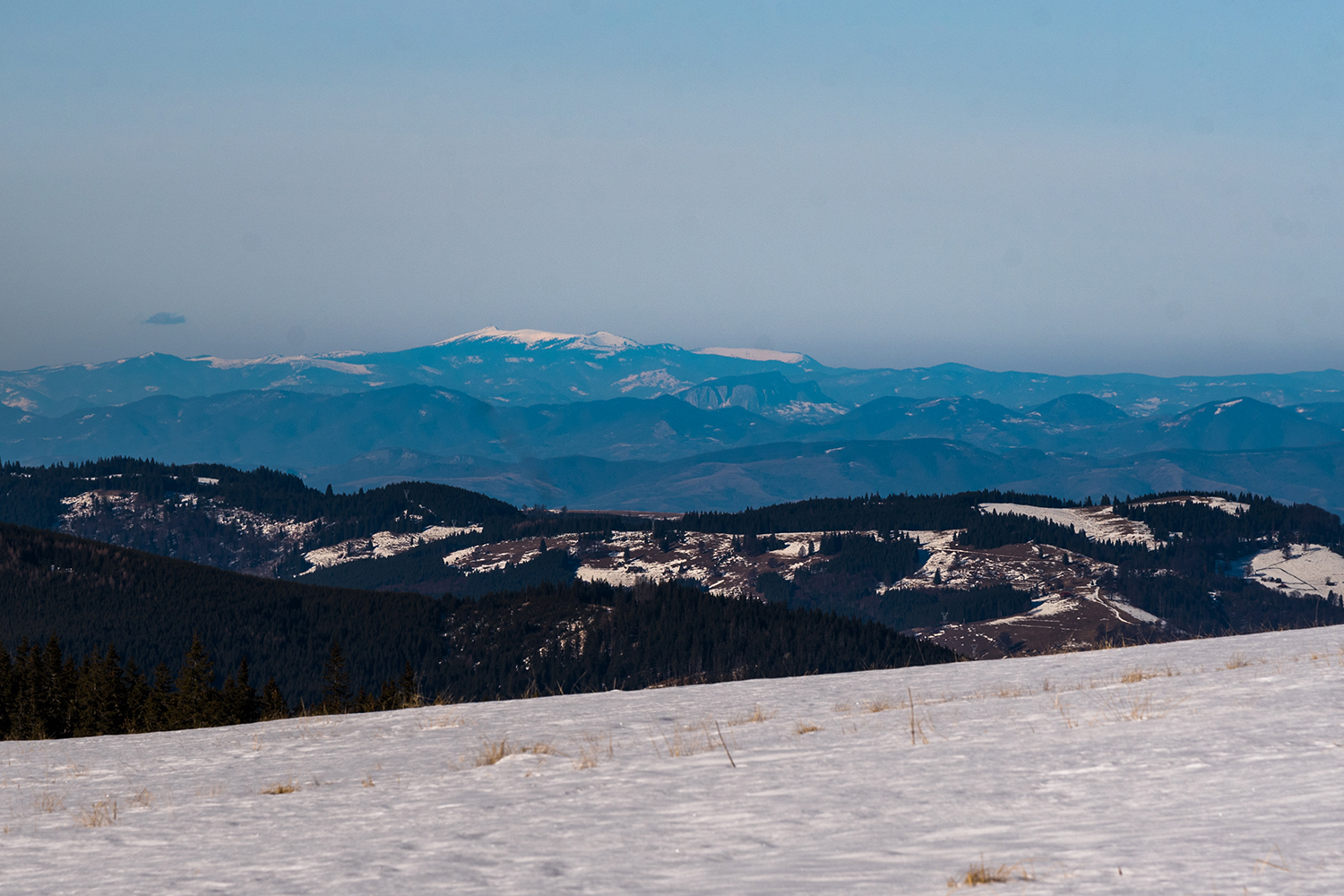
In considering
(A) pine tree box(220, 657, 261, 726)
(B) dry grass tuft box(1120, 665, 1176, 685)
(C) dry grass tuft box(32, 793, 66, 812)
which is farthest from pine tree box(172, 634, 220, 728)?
(B) dry grass tuft box(1120, 665, 1176, 685)

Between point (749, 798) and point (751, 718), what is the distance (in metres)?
7.83

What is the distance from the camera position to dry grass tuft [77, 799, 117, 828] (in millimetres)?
16344

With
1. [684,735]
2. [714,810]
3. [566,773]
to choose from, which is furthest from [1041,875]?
[684,735]

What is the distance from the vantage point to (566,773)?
1844 centimetres

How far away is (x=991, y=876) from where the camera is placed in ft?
37.6

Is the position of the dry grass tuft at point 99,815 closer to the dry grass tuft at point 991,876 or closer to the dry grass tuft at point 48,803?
the dry grass tuft at point 48,803

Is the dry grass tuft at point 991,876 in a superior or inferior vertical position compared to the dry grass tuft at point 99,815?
superior

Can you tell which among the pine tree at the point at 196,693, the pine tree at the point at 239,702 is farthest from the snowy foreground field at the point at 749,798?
the pine tree at the point at 239,702

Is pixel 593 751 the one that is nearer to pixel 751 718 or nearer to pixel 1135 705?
pixel 751 718

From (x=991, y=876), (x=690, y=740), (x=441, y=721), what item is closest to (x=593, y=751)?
(x=690, y=740)

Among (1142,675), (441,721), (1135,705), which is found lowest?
(441,721)

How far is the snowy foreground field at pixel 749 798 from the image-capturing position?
12.2 m

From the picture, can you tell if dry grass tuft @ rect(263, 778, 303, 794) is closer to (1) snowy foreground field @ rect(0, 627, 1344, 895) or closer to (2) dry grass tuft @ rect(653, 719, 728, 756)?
(1) snowy foreground field @ rect(0, 627, 1344, 895)

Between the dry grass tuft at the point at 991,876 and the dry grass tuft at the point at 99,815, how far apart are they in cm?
1214
